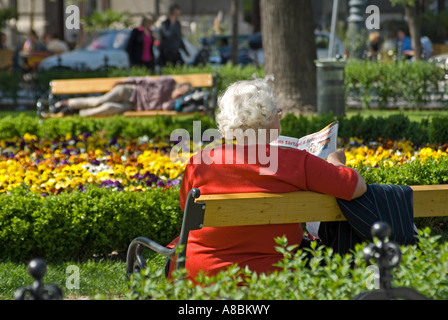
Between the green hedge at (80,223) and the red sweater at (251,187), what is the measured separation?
1.90 meters

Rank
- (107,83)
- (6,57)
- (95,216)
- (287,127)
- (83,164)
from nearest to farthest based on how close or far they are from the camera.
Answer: (95,216) → (83,164) → (287,127) → (107,83) → (6,57)

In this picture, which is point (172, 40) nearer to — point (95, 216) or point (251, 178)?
point (95, 216)

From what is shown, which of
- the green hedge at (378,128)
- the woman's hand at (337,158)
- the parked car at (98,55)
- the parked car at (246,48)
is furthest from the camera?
the parked car at (246,48)

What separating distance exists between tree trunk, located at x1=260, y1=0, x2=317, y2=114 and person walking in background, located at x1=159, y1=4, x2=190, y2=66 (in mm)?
4042

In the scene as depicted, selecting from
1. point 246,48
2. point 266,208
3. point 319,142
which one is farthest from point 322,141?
point 246,48

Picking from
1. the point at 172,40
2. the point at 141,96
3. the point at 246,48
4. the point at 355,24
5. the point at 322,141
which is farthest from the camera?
the point at 246,48

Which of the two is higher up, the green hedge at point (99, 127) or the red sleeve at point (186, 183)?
the red sleeve at point (186, 183)

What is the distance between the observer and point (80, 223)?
513 cm

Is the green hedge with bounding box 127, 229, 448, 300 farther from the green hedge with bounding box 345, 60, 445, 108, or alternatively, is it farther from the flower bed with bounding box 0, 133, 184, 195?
the green hedge with bounding box 345, 60, 445, 108

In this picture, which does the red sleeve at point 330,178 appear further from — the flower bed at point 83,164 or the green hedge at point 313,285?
the flower bed at point 83,164

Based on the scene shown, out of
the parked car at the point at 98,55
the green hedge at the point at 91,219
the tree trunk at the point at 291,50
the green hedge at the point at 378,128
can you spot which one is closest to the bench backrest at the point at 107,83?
the tree trunk at the point at 291,50

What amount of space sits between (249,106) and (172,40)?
12841mm

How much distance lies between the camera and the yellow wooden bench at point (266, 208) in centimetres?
305
